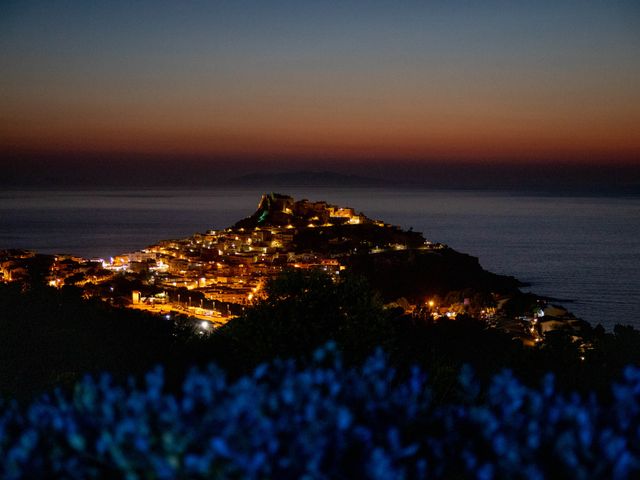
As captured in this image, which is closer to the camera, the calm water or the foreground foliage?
the foreground foliage

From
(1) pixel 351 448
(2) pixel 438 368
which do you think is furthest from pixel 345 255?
(1) pixel 351 448

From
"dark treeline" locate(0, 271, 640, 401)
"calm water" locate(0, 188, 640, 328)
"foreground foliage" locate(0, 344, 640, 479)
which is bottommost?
"calm water" locate(0, 188, 640, 328)

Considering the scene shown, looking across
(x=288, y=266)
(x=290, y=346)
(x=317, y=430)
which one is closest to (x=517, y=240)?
(x=288, y=266)

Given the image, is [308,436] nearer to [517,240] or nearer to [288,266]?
[288,266]

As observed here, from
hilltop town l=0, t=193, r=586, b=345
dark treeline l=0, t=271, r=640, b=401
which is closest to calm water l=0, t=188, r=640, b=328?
Answer: hilltop town l=0, t=193, r=586, b=345

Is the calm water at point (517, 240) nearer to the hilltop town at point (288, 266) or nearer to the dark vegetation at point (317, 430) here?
the hilltop town at point (288, 266)

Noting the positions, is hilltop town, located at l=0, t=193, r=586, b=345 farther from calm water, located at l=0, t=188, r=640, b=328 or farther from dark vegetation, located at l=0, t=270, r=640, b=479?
dark vegetation, located at l=0, t=270, r=640, b=479

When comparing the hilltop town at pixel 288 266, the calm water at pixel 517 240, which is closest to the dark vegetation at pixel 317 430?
the hilltop town at pixel 288 266
